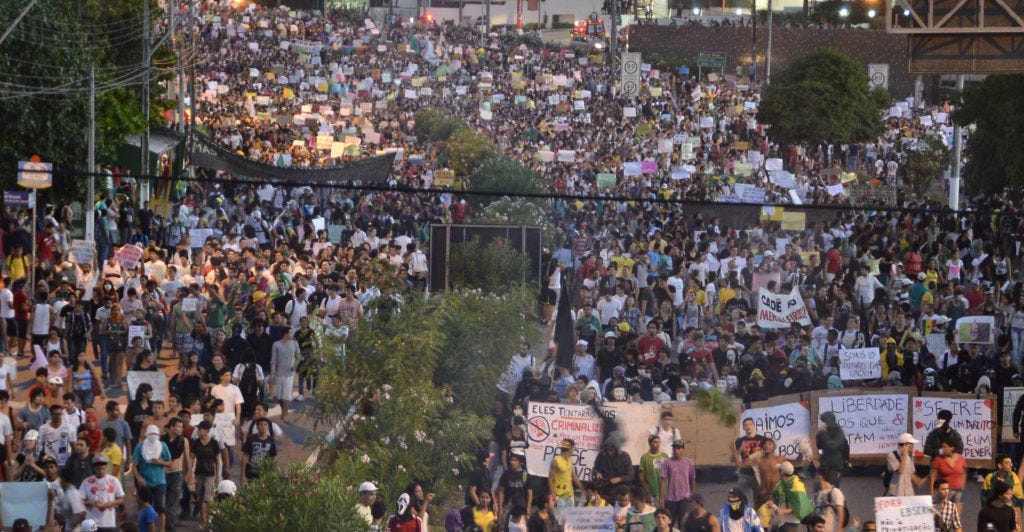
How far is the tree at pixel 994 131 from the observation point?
30.6 meters

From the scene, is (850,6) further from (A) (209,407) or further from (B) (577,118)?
(A) (209,407)

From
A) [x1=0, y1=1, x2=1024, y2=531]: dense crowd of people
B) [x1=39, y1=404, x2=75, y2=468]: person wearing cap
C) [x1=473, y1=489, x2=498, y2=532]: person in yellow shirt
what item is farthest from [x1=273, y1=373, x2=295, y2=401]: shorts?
[x1=473, y1=489, x2=498, y2=532]: person in yellow shirt

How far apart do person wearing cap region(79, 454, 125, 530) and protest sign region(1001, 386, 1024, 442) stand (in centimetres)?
780

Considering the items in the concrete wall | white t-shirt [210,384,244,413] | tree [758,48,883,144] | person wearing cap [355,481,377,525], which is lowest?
person wearing cap [355,481,377,525]

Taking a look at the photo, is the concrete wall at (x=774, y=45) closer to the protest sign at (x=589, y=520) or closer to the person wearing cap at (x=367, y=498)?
the protest sign at (x=589, y=520)

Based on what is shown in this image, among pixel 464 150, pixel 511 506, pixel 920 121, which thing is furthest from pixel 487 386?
pixel 920 121

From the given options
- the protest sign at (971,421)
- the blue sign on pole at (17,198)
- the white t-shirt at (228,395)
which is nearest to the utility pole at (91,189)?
the blue sign on pole at (17,198)

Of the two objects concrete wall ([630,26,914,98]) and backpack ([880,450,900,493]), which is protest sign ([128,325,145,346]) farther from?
concrete wall ([630,26,914,98])

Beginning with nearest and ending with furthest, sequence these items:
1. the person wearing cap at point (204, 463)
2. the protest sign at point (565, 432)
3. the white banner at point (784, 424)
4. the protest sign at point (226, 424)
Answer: the person wearing cap at point (204, 463) → the protest sign at point (565, 432) → the protest sign at point (226, 424) → the white banner at point (784, 424)

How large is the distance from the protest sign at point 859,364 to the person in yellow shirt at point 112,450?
7119 millimetres

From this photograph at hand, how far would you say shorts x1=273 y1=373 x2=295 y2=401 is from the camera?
17797 mm

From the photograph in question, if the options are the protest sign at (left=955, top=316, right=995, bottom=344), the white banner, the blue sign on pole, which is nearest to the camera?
the white banner

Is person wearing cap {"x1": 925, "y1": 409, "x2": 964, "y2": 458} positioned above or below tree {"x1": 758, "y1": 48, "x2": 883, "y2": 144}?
below

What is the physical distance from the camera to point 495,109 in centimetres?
5578
